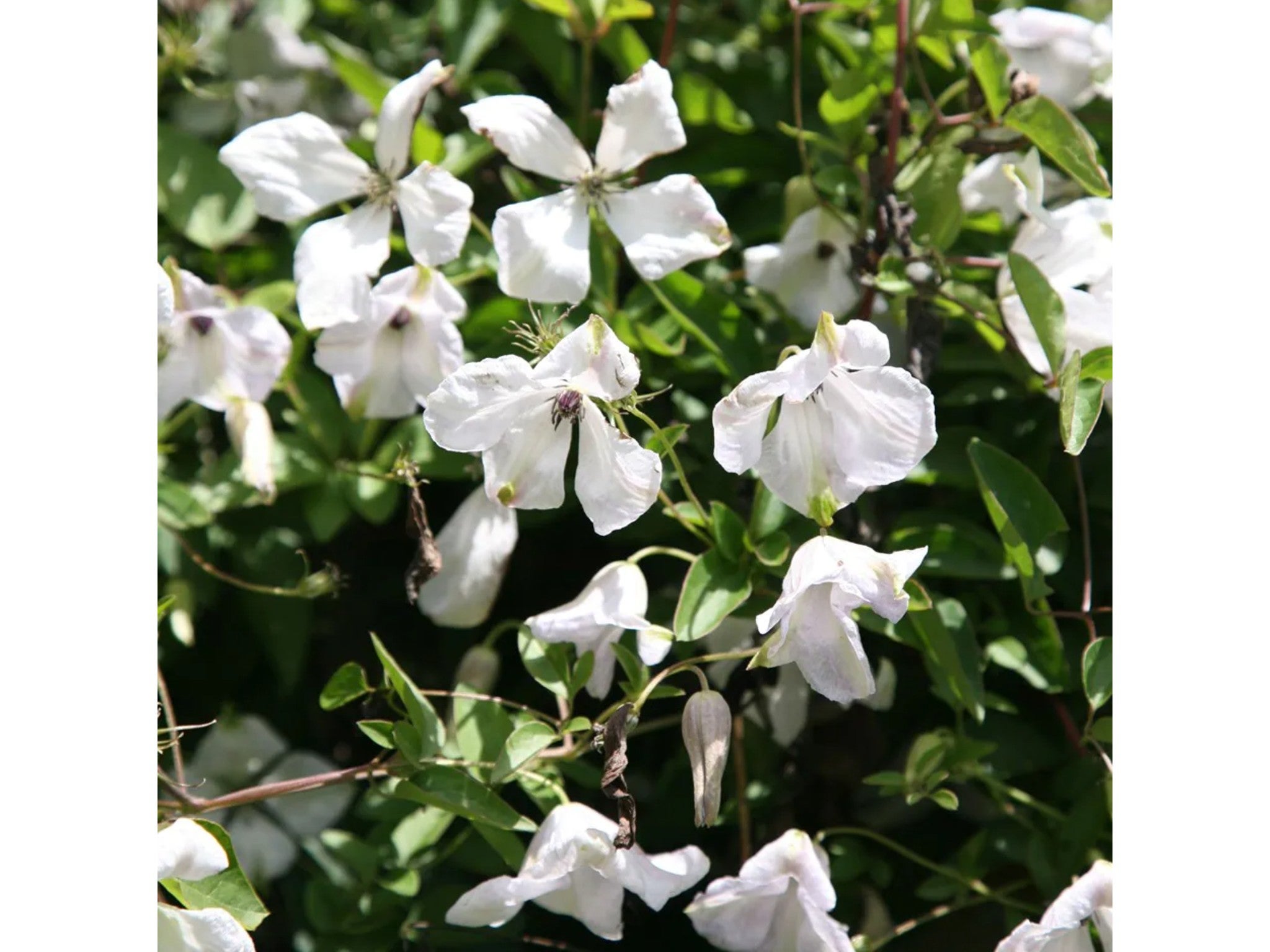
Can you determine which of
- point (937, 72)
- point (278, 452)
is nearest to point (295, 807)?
point (278, 452)

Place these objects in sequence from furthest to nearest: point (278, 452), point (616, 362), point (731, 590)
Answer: point (278, 452) < point (731, 590) < point (616, 362)

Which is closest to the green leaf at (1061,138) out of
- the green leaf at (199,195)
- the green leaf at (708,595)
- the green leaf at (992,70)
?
the green leaf at (992,70)

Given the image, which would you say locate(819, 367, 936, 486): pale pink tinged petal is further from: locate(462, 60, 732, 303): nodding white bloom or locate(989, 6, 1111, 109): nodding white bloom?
locate(989, 6, 1111, 109): nodding white bloom

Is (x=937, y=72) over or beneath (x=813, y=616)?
over

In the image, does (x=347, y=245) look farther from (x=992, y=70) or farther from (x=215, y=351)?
(x=992, y=70)

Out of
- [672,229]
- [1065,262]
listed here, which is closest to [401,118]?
[672,229]

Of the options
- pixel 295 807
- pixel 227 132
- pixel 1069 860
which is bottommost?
pixel 295 807

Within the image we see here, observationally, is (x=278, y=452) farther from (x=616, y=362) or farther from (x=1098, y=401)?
(x=1098, y=401)
